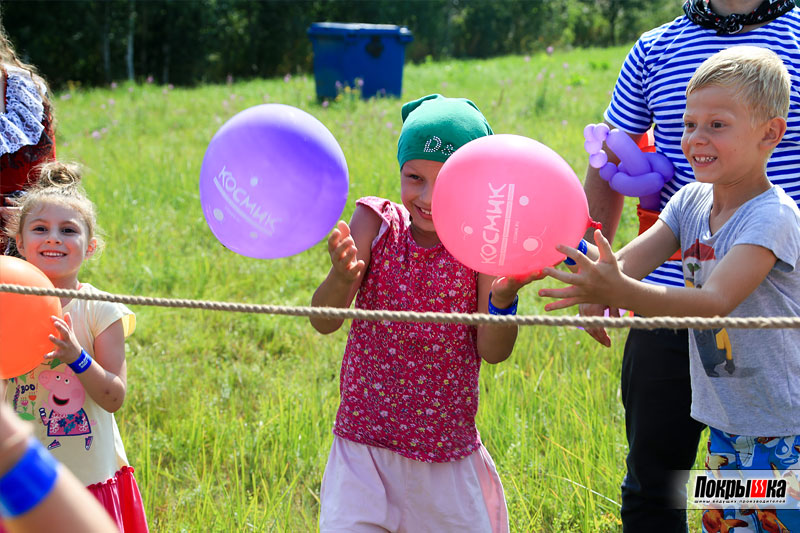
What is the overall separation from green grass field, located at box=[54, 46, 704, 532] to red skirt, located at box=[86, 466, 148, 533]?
45 cm

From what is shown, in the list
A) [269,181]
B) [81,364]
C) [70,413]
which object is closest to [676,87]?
[269,181]

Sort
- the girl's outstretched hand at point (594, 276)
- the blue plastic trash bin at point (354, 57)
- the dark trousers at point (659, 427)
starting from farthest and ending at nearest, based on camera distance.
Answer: the blue plastic trash bin at point (354, 57) → the dark trousers at point (659, 427) → the girl's outstretched hand at point (594, 276)

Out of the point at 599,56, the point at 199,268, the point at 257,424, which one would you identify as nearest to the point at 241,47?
the point at 599,56

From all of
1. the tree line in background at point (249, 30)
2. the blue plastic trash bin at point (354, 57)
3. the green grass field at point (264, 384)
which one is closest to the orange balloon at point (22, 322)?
the green grass field at point (264, 384)

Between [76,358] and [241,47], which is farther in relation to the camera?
[241,47]

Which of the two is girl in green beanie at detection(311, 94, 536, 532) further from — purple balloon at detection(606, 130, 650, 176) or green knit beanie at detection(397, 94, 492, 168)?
purple balloon at detection(606, 130, 650, 176)

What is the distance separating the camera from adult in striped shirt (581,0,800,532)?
6.66ft

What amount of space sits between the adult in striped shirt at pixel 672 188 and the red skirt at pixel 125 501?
1340 millimetres

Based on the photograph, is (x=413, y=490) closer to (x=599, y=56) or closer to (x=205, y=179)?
(x=205, y=179)

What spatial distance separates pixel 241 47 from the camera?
25.7 m

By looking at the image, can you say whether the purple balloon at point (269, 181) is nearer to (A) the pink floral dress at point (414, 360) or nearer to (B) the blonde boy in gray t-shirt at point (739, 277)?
(A) the pink floral dress at point (414, 360)

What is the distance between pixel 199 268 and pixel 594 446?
2.90 metres

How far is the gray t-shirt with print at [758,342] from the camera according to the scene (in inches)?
64.3

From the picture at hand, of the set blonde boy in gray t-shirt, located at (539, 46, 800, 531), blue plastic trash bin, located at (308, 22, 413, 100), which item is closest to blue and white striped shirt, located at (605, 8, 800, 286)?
blonde boy in gray t-shirt, located at (539, 46, 800, 531)
